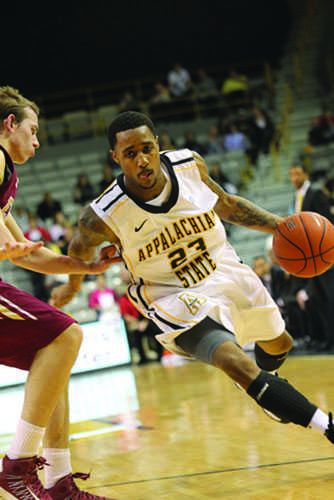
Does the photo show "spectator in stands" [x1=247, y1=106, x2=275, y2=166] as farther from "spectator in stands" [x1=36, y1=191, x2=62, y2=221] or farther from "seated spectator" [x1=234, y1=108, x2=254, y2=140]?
"spectator in stands" [x1=36, y1=191, x2=62, y2=221]

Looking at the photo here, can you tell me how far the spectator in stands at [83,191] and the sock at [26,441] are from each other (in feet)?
38.9

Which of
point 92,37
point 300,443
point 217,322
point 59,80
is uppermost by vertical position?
point 92,37

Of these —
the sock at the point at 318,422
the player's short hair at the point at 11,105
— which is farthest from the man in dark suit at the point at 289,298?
the player's short hair at the point at 11,105

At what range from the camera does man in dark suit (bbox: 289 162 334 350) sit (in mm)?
A: 7793

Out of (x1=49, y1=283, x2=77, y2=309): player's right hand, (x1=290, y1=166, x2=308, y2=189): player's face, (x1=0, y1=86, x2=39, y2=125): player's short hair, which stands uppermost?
(x1=0, y1=86, x2=39, y2=125): player's short hair

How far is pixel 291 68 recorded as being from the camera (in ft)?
62.5

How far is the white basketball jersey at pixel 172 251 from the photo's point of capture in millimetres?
3484

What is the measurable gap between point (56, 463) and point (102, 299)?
7.90m

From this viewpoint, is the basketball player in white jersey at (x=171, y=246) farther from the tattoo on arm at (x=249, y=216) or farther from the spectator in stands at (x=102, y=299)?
the spectator in stands at (x=102, y=299)

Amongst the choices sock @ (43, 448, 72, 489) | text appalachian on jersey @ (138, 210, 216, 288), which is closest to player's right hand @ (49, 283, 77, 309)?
text appalachian on jersey @ (138, 210, 216, 288)

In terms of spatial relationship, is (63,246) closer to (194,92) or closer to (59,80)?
(194,92)

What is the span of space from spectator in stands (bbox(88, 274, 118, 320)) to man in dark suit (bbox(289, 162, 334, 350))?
347 centimetres

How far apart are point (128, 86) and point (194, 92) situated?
3.17 metres

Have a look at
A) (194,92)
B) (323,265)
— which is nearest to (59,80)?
(194,92)
